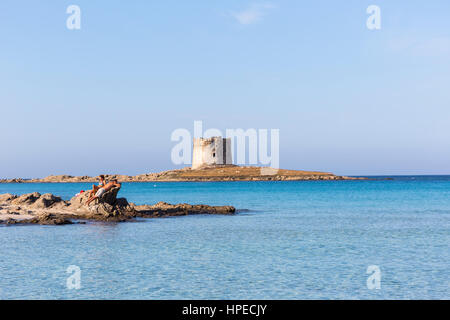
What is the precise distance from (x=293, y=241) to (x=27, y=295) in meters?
11.2

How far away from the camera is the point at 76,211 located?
29.1 m

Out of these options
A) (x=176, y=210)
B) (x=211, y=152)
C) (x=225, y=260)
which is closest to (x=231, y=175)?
(x=211, y=152)

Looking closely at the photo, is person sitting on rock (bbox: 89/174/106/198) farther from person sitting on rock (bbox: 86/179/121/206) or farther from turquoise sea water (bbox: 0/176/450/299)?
turquoise sea water (bbox: 0/176/450/299)

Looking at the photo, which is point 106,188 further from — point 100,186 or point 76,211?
point 76,211

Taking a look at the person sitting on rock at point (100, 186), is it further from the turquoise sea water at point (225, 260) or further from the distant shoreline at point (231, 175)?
the distant shoreline at point (231, 175)

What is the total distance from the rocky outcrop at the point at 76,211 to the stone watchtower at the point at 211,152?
80510 millimetres

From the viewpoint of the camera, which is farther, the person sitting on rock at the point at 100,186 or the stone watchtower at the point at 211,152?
the stone watchtower at the point at 211,152

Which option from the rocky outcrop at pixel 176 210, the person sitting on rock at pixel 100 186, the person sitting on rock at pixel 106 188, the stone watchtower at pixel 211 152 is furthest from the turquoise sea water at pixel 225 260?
the stone watchtower at pixel 211 152

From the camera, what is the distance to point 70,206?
3027cm

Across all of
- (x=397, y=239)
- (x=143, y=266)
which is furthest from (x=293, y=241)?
(x=143, y=266)

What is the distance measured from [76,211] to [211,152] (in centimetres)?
9009

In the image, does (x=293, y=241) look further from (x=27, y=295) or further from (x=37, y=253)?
(x=27, y=295)

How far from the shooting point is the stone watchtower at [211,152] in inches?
4545

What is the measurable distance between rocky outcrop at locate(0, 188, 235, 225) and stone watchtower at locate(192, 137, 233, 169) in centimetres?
8051
